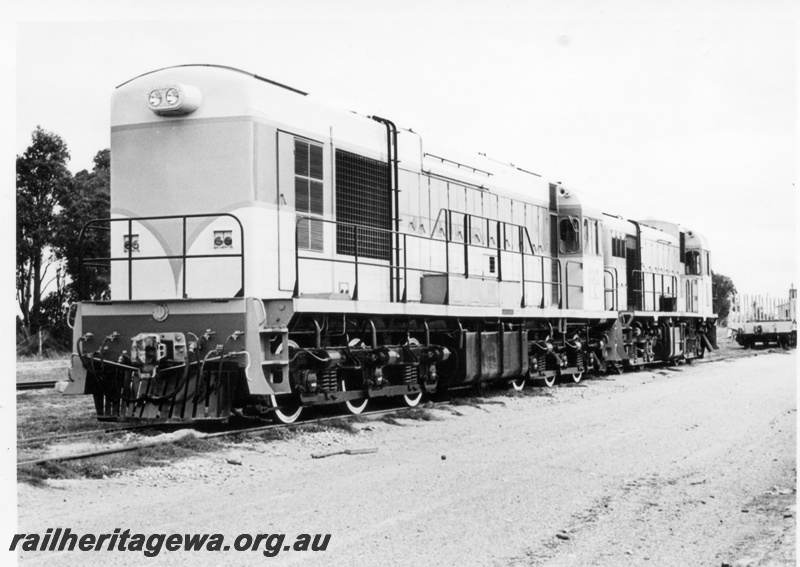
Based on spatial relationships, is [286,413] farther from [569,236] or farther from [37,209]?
[37,209]

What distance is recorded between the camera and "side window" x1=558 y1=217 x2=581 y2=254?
51.8ft

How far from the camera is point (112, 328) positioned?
8.72 m

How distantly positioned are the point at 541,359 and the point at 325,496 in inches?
355

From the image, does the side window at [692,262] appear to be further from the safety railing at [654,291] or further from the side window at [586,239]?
the side window at [586,239]

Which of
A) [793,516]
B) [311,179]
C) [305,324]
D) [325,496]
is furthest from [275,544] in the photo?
[311,179]

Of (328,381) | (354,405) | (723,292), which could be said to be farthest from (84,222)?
(723,292)

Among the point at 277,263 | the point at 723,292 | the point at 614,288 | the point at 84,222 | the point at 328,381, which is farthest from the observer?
the point at 723,292

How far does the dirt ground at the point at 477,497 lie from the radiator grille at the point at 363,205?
2.26m

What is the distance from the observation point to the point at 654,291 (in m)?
20.8

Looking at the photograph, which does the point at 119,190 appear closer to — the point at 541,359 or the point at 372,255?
the point at 372,255

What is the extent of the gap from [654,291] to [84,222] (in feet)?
43.4

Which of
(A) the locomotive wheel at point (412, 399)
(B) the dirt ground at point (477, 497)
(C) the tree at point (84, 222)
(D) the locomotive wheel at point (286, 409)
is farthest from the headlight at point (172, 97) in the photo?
(C) the tree at point (84, 222)

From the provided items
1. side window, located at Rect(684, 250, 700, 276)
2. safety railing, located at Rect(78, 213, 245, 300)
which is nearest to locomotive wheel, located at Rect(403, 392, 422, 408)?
safety railing, located at Rect(78, 213, 245, 300)

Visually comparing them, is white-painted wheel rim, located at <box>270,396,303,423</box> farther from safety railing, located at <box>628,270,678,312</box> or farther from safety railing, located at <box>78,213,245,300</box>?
safety railing, located at <box>628,270,678,312</box>
